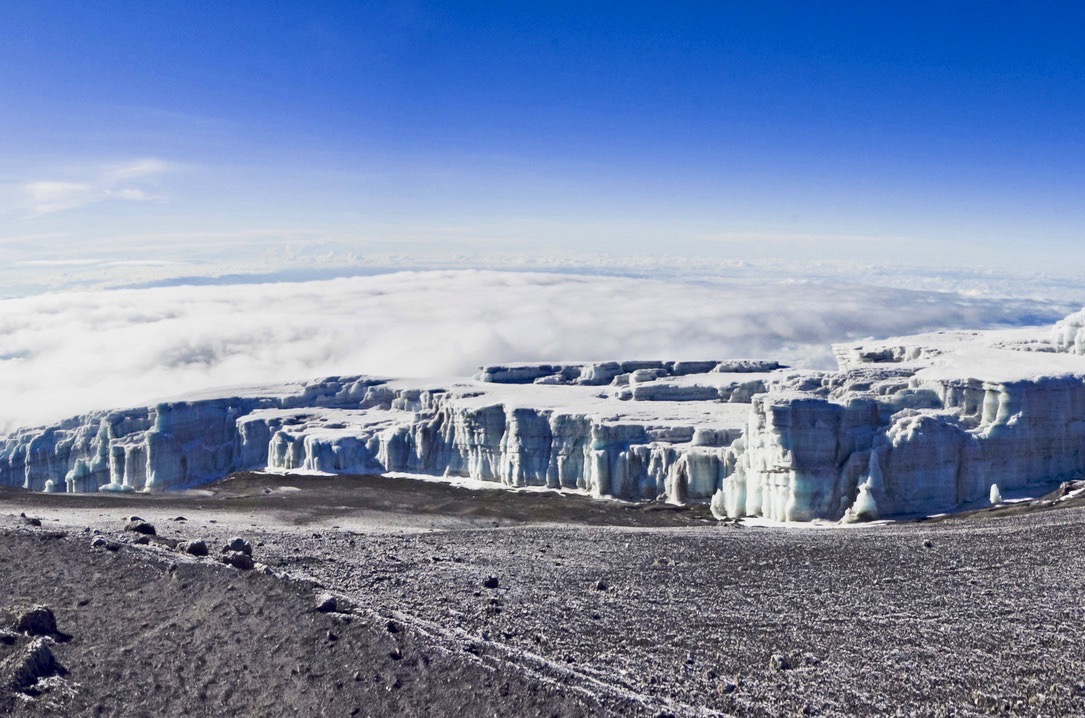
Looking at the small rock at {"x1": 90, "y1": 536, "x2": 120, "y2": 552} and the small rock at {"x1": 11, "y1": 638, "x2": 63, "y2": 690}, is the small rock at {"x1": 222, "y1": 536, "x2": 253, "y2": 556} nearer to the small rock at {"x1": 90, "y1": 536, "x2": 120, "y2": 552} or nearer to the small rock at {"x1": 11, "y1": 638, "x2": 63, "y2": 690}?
the small rock at {"x1": 90, "y1": 536, "x2": 120, "y2": 552}

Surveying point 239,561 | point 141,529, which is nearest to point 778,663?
point 239,561

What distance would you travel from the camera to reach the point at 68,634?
584 inches

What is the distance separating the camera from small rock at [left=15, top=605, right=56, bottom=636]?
1453 cm

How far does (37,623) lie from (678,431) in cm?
4122

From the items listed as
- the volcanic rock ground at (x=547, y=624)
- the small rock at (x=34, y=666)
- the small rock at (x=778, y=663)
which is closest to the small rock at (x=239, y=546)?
the volcanic rock ground at (x=547, y=624)

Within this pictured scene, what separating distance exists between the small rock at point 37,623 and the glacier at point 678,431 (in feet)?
109

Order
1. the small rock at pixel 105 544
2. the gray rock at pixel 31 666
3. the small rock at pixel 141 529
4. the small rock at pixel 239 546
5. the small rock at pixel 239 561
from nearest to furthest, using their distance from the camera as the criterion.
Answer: the gray rock at pixel 31 666
the small rock at pixel 239 561
the small rock at pixel 105 544
the small rock at pixel 239 546
the small rock at pixel 141 529

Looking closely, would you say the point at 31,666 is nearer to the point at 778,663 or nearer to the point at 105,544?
the point at 105,544

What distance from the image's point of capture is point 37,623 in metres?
14.6

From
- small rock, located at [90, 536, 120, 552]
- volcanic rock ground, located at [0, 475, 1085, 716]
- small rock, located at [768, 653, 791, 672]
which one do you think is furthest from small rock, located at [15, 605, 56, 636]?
small rock, located at [768, 653, 791, 672]

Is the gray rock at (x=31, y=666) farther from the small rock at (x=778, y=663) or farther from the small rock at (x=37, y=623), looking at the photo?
the small rock at (x=778, y=663)

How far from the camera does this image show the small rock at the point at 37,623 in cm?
1453

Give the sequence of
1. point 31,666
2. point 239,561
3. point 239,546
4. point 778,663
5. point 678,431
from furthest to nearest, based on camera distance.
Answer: point 678,431 < point 239,546 < point 239,561 < point 778,663 < point 31,666

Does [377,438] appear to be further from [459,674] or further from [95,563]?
[459,674]
